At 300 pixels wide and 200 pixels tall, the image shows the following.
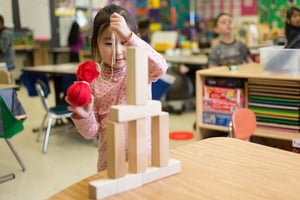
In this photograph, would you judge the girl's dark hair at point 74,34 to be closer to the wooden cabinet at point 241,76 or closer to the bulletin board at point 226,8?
the wooden cabinet at point 241,76

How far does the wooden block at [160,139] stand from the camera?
91cm

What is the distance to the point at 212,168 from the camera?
39.6 inches

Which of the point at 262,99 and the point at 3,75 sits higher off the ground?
the point at 3,75

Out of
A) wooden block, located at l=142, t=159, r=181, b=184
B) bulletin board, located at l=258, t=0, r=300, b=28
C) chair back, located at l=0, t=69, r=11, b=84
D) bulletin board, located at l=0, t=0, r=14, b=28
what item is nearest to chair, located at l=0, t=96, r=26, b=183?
chair back, located at l=0, t=69, r=11, b=84

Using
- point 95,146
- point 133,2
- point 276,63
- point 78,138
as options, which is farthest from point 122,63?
point 133,2

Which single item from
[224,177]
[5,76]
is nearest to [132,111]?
[224,177]

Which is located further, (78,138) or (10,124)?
(78,138)

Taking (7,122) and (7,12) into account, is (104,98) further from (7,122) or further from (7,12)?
(7,122)

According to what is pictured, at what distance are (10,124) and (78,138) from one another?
3.95 ft

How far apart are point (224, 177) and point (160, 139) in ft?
0.62

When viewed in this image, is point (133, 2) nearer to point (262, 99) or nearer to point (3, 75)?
point (3, 75)

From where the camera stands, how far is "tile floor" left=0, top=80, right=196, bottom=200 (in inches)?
97.6

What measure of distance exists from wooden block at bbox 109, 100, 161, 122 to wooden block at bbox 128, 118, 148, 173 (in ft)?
0.06

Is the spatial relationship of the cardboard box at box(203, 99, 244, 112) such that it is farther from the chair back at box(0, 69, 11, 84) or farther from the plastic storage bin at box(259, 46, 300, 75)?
the chair back at box(0, 69, 11, 84)
